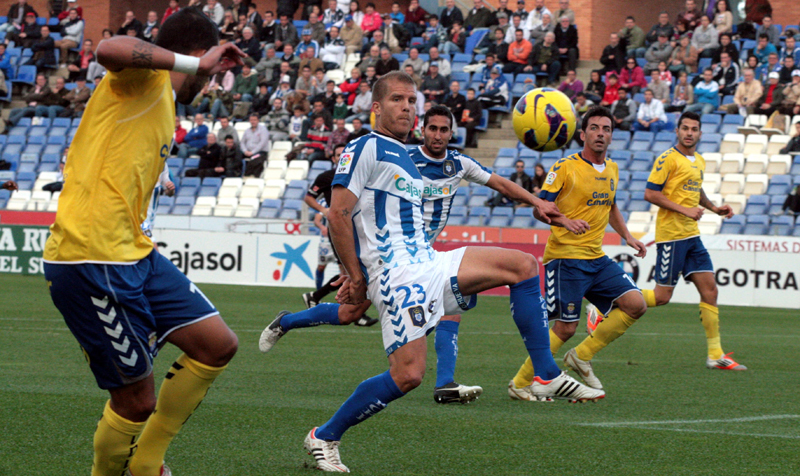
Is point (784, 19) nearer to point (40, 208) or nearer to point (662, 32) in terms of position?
point (662, 32)

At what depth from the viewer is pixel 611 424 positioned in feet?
20.5

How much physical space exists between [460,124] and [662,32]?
5.00m

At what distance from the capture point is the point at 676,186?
33.3ft

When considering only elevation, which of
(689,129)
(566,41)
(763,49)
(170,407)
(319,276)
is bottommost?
(319,276)

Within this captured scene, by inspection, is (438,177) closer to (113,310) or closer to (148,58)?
(113,310)

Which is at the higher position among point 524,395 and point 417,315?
point 417,315

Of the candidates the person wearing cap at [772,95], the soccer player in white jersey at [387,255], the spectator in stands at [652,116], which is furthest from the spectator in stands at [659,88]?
the soccer player in white jersey at [387,255]

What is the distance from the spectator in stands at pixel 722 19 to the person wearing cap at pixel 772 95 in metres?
2.11

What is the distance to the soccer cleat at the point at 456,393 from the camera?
23.2ft

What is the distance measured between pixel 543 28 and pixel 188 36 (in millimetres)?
22641

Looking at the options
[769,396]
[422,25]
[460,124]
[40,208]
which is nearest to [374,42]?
[422,25]

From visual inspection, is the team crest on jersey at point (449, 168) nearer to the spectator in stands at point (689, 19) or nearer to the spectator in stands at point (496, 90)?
the spectator in stands at point (496, 90)

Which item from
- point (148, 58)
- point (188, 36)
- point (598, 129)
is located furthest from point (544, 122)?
point (148, 58)

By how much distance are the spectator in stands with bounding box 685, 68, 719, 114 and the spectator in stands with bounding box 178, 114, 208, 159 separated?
37.9 feet
